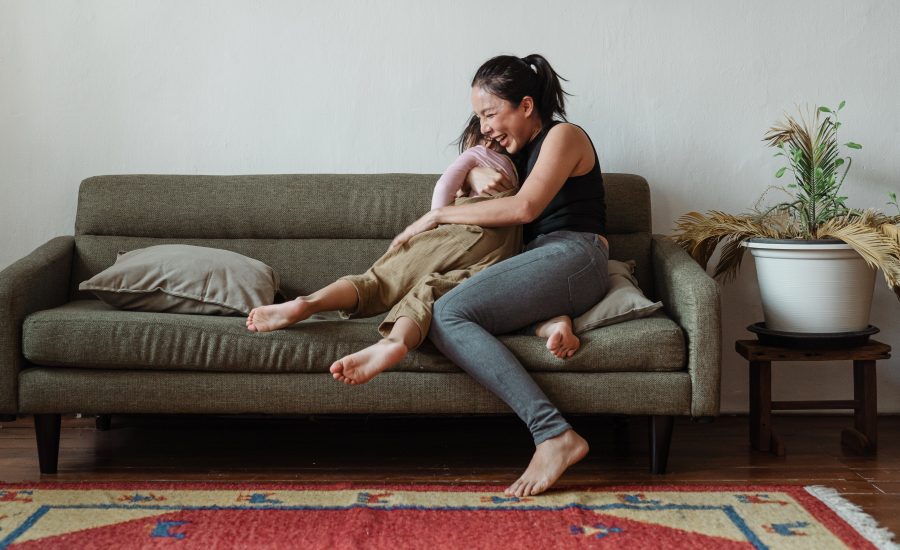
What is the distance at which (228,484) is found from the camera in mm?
2176

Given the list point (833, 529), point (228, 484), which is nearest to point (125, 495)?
point (228, 484)

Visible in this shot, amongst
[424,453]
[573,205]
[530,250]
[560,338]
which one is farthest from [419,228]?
[424,453]

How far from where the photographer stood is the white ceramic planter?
252 cm

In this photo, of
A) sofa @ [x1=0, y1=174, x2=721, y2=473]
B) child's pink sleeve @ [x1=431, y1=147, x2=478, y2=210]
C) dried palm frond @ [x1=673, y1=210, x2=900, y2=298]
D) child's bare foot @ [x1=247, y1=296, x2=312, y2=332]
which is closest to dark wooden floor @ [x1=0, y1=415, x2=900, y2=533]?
sofa @ [x1=0, y1=174, x2=721, y2=473]

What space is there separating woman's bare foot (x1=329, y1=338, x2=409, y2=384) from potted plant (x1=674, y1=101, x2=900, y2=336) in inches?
44.7

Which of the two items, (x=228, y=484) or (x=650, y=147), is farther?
(x=650, y=147)

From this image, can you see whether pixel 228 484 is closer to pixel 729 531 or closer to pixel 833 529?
pixel 729 531

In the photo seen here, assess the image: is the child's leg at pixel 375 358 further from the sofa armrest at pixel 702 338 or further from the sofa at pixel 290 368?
the sofa armrest at pixel 702 338

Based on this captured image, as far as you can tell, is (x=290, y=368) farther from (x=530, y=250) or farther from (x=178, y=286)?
(x=530, y=250)

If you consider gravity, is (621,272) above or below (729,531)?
above

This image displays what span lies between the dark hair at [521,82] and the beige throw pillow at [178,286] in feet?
2.84

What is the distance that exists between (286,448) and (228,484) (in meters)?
0.46

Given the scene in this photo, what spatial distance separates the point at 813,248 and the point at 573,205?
70cm

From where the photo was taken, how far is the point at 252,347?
2.23m
